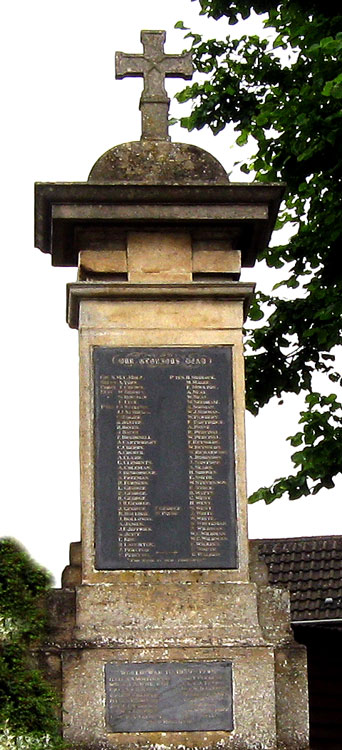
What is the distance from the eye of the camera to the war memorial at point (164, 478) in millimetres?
8727

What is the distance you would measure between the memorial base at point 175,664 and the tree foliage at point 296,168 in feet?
12.0

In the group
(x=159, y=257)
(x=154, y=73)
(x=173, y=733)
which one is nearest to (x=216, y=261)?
(x=159, y=257)

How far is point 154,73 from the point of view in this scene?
9.89 meters

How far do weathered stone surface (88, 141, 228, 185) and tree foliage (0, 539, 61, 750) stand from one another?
97.6 inches

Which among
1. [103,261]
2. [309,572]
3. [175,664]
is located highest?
[103,261]

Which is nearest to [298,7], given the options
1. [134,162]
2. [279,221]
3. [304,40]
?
[304,40]

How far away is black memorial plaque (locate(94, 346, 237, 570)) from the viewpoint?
29.5ft

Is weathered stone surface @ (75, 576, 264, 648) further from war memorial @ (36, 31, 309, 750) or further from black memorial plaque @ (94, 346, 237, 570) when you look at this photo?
black memorial plaque @ (94, 346, 237, 570)

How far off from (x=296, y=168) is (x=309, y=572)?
297 inches

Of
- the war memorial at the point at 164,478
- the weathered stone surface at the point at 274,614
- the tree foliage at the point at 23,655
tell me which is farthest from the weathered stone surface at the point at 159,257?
the weathered stone surface at the point at 274,614

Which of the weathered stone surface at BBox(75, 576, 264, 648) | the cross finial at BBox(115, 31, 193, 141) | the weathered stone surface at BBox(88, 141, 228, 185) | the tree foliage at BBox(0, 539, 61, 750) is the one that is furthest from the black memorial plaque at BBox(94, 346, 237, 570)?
the cross finial at BBox(115, 31, 193, 141)

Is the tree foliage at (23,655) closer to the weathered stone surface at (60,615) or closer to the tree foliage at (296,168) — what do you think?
the weathered stone surface at (60,615)

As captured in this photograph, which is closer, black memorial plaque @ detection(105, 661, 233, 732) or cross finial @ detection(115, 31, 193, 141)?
black memorial plaque @ detection(105, 661, 233, 732)

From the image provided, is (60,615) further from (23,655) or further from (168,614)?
(168,614)
